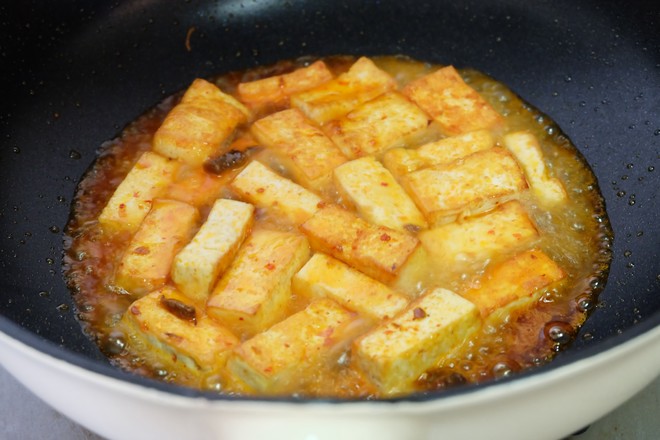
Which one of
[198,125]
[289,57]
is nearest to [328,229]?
[198,125]

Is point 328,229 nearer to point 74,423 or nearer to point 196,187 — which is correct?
point 196,187

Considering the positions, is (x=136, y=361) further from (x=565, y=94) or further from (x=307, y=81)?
(x=565, y=94)

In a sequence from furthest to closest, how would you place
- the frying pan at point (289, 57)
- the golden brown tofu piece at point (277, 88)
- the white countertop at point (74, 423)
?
the golden brown tofu piece at point (277, 88) < the white countertop at point (74, 423) < the frying pan at point (289, 57)

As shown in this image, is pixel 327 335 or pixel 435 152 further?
pixel 435 152

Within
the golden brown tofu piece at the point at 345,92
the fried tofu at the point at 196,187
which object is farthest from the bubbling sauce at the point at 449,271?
the golden brown tofu piece at the point at 345,92

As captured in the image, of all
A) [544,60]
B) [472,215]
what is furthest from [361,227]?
[544,60]

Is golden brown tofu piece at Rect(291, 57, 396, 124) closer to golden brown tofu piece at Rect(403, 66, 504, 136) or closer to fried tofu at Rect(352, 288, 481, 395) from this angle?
golden brown tofu piece at Rect(403, 66, 504, 136)

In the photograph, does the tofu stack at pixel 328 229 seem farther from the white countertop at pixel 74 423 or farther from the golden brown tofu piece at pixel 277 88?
the white countertop at pixel 74 423
